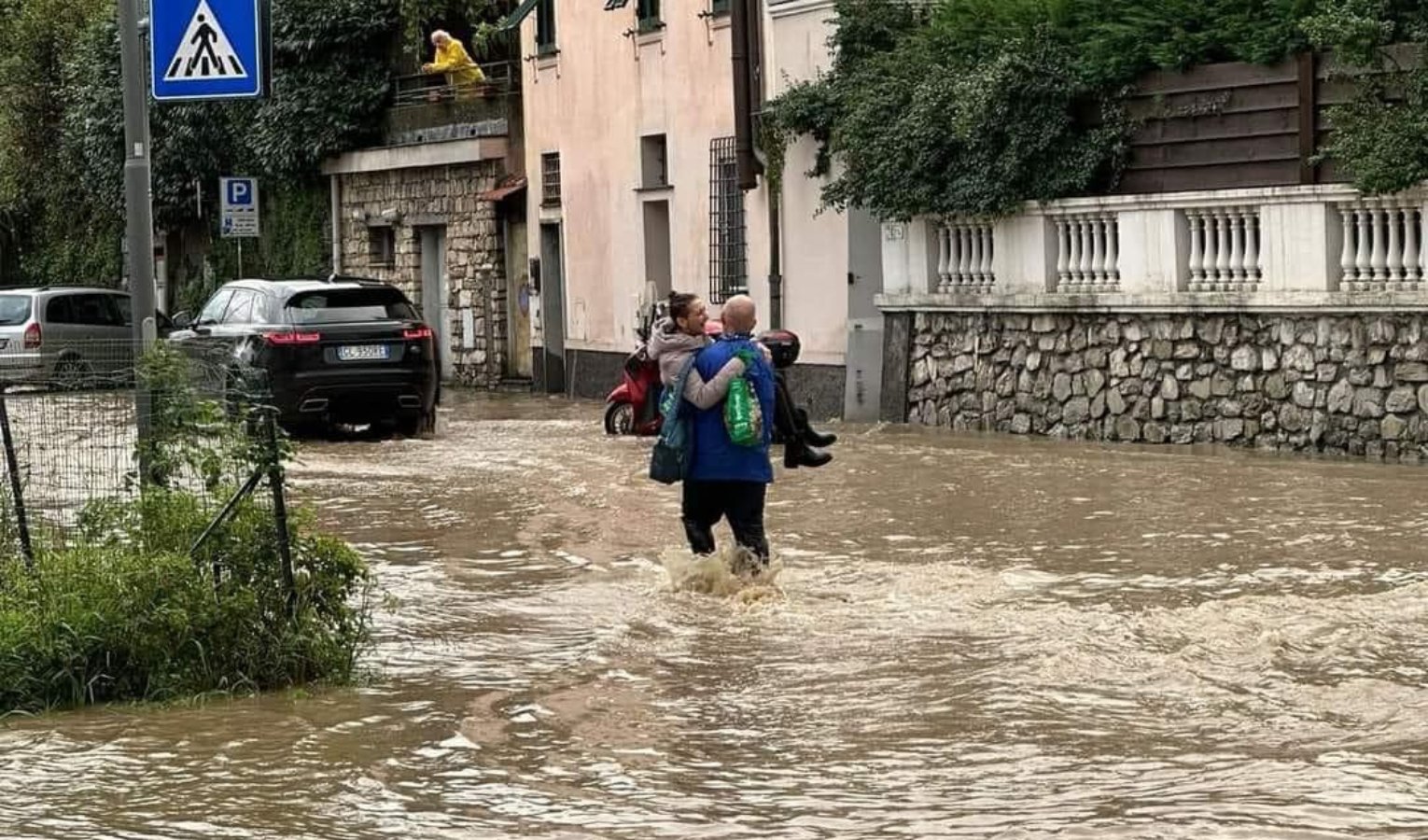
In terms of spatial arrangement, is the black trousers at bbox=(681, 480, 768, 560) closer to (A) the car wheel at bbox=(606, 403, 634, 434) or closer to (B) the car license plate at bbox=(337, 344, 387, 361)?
(A) the car wheel at bbox=(606, 403, 634, 434)

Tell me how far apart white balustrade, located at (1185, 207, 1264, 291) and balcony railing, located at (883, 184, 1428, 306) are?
0.4 inches

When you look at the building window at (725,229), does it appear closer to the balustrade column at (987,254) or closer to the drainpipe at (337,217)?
the balustrade column at (987,254)

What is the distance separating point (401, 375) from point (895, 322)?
4573mm

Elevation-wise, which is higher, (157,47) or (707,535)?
(157,47)

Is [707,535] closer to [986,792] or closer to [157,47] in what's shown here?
[157,47]

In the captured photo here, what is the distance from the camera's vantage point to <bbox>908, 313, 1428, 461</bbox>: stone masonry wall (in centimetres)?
1872

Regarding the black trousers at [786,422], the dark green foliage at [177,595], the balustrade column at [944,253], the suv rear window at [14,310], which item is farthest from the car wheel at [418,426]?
the dark green foliage at [177,595]

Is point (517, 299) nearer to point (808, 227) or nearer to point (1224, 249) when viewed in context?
point (808, 227)

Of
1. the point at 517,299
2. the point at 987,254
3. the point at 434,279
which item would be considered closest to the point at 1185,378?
the point at 987,254

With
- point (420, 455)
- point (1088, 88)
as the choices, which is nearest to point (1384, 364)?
point (1088, 88)

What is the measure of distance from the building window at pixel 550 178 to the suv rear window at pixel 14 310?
22.5 ft

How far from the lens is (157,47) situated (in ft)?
40.7

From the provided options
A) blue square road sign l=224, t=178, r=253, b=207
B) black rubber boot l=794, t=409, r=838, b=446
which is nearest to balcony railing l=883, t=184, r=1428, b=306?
black rubber boot l=794, t=409, r=838, b=446

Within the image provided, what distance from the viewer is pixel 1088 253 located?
21609 millimetres
